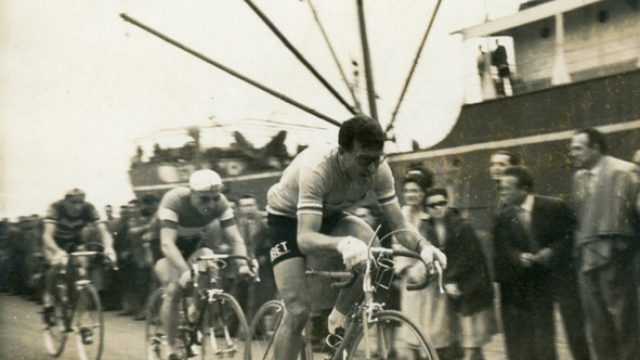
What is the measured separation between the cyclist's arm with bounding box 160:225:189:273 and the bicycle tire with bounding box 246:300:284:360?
3.55ft

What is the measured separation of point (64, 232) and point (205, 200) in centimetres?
164

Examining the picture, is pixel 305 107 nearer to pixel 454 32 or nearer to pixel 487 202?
pixel 454 32

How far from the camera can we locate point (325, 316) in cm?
601

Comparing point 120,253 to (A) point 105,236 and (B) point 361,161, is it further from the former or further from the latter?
(B) point 361,161

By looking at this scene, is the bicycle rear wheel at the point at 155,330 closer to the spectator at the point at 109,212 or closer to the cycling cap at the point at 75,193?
the spectator at the point at 109,212

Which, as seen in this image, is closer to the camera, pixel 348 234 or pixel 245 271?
pixel 348 234

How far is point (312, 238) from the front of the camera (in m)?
4.23

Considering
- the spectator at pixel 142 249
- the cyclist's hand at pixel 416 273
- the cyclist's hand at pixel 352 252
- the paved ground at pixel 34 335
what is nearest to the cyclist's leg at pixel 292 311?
the cyclist's hand at pixel 352 252

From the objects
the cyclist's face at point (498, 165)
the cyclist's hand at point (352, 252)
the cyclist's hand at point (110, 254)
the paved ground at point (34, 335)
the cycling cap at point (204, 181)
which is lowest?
the paved ground at point (34, 335)

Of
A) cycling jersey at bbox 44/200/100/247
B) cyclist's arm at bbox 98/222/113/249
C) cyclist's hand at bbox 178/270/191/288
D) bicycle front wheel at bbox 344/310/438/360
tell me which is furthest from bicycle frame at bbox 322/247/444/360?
cycling jersey at bbox 44/200/100/247

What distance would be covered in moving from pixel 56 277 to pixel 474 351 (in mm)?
4113

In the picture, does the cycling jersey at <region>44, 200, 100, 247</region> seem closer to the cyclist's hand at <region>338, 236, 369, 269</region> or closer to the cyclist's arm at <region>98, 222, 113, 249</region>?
the cyclist's arm at <region>98, 222, 113, 249</region>

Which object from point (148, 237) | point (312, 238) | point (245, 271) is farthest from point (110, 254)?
point (312, 238)

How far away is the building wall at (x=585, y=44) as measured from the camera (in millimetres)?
4941
